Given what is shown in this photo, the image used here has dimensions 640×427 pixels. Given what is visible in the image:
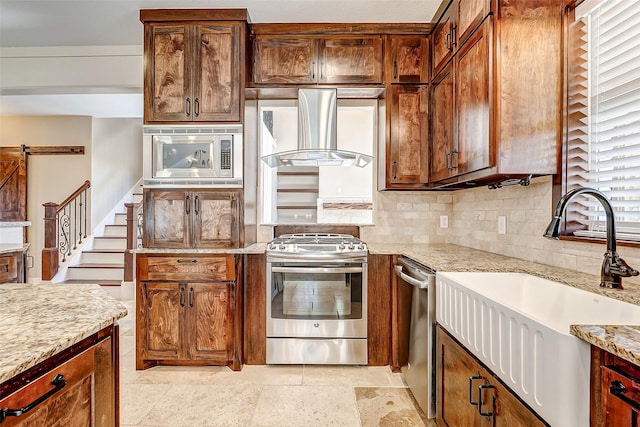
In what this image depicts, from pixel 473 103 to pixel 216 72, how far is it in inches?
72.7

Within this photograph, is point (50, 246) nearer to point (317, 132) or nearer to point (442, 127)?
point (317, 132)

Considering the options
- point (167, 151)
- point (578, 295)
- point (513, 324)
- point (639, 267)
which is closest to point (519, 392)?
point (513, 324)

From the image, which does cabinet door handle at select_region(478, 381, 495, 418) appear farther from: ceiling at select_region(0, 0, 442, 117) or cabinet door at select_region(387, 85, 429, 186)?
ceiling at select_region(0, 0, 442, 117)

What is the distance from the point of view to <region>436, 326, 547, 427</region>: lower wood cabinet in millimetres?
1133

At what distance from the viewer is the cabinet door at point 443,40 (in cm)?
229

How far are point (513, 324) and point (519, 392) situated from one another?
0.68 ft

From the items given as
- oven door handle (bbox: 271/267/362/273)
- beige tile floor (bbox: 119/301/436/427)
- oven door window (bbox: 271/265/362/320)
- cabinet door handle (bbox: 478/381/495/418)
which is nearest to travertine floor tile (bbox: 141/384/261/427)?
beige tile floor (bbox: 119/301/436/427)

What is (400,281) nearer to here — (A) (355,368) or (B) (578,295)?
(A) (355,368)

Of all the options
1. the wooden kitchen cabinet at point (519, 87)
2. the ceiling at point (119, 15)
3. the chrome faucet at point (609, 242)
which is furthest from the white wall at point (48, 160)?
the chrome faucet at point (609, 242)

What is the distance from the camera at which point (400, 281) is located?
2.53 m

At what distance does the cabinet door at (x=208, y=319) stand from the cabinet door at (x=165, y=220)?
39 centimetres

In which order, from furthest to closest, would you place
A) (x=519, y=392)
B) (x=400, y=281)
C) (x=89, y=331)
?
1. (x=400, y=281)
2. (x=519, y=392)
3. (x=89, y=331)

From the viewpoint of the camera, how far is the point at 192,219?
2.64 metres

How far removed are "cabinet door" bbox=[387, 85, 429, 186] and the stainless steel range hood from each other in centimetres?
25
